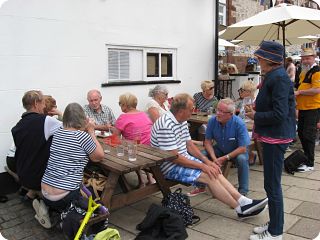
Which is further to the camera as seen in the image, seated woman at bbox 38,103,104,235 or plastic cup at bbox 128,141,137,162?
plastic cup at bbox 128,141,137,162

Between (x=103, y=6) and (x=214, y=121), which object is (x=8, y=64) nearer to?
(x=103, y=6)

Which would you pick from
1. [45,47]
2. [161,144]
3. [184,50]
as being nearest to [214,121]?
[161,144]

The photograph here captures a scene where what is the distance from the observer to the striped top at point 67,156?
2.95 metres

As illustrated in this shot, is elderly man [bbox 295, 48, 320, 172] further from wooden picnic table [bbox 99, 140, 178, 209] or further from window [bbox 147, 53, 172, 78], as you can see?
wooden picnic table [bbox 99, 140, 178, 209]

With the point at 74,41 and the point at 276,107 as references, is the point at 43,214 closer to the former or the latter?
the point at 276,107

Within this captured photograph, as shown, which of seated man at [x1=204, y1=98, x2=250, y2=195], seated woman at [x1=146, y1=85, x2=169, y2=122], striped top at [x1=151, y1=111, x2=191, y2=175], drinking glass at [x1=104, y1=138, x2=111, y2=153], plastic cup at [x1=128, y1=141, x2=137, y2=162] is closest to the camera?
plastic cup at [x1=128, y1=141, x2=137, y2=162]

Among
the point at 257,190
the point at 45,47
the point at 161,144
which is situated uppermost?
the point at 45,47

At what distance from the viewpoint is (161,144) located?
352cm

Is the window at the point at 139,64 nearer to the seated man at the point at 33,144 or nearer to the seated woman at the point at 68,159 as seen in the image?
the seated man at the point at 33,144

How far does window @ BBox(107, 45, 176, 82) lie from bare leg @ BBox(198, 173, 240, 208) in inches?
103

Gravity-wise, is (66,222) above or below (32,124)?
below

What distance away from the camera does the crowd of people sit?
286cm

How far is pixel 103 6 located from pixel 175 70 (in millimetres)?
1923

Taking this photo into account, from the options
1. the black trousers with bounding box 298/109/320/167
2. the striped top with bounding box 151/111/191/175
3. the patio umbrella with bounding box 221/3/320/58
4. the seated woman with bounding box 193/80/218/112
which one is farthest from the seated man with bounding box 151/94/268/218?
the patio umbrella with bounding box 221/3/320/58
